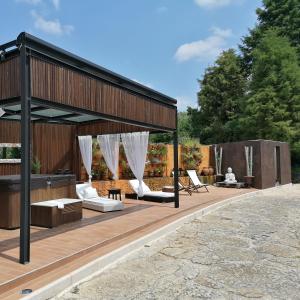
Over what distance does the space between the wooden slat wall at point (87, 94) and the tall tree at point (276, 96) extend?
53.4 ft

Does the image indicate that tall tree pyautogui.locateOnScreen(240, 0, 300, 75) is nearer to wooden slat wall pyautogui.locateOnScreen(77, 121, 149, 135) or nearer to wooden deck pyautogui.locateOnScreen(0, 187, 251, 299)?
wooden slat wall pyautogui.locateOnScreen(77, 121, 149, 135)

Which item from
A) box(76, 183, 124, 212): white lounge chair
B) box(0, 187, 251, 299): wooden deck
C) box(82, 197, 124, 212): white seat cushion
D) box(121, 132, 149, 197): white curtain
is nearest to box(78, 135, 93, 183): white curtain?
box(121, 132, 149, 197): white curtain

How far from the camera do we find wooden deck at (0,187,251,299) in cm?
449

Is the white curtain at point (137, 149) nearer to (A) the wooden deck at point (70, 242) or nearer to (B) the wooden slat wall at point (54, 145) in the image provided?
(A) the wooden deck at point (70, 242)

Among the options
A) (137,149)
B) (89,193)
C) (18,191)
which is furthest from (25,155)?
(137,149)

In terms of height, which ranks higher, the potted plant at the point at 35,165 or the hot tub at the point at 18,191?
the potted plant at the point at 35,165

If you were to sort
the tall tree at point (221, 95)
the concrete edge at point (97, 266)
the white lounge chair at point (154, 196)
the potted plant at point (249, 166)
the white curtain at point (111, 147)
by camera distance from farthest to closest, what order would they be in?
the tall tree at point (221, 95) < the potted plant at point (249, 166) < the white curtain at point (111, 147) < the white lounge chair at point (154, 196) < the concrete edge at point (97, 266)

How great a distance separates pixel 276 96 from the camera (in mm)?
24297

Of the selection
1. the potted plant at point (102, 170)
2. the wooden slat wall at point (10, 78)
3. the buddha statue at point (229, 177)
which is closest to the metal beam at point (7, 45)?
the wooden slat wall at point (10, 78)

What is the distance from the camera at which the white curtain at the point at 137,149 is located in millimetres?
11135

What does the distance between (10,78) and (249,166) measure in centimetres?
1545

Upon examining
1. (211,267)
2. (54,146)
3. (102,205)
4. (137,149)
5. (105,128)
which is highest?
(105,128)

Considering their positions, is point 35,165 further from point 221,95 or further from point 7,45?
point 221,95

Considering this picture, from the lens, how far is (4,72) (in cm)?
552
